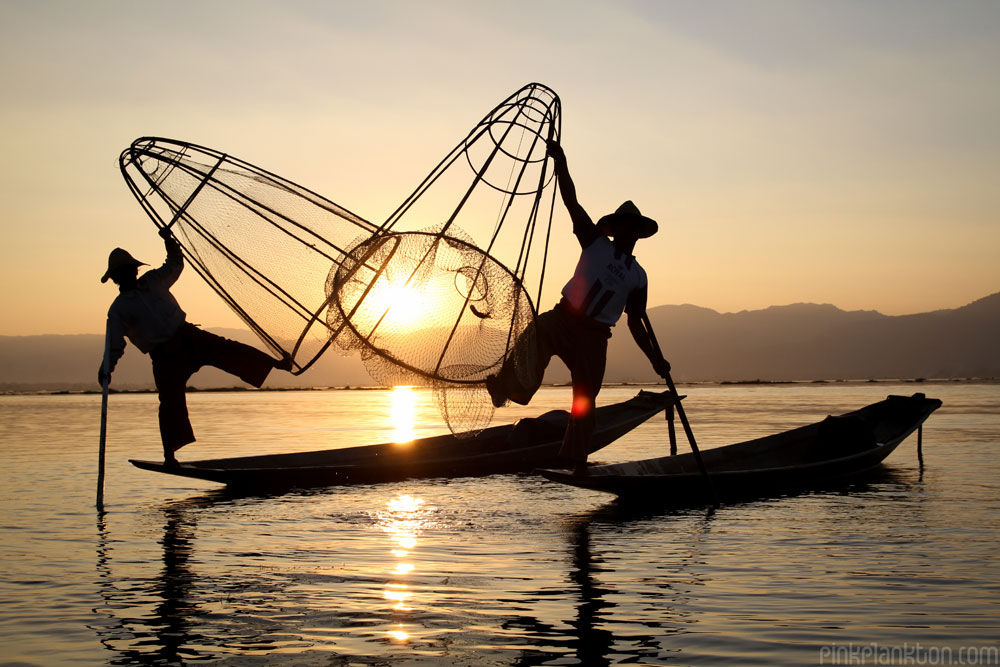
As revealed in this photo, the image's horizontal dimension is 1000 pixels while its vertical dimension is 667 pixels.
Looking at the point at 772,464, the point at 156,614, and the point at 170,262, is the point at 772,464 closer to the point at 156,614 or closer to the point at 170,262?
the point at 170,262

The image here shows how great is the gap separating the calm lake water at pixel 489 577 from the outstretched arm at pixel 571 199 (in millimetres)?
2508

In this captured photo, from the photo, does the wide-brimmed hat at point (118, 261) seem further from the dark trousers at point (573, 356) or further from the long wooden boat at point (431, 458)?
the dark trousers at point (573, 356)

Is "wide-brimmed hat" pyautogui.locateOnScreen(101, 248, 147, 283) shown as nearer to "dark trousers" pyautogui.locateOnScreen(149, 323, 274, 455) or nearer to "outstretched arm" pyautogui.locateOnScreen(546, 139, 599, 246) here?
"dark trousers" pyautogui.locateOnScreen(149, 323, 274, 455)

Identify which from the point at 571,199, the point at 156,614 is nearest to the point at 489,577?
the point at 156,614

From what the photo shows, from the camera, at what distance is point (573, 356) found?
28.3 ft

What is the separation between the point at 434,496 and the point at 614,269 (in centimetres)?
360

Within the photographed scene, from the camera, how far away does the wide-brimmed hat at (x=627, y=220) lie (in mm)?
8656

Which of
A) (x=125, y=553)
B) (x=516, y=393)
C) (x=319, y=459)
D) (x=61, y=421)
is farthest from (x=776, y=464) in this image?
(x=61, y=421)

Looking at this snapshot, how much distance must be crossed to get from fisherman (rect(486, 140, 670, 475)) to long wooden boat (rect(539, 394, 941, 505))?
0.67 meters

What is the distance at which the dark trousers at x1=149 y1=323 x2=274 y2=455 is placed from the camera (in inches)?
392

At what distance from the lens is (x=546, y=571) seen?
6.30m

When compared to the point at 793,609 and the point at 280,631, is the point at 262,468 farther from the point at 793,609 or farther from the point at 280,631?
the point at 793,609

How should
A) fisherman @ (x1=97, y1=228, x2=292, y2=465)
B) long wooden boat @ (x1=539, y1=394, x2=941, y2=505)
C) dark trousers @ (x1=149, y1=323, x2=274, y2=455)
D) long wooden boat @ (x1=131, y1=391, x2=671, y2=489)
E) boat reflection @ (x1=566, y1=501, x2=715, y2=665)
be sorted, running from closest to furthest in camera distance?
boat reflection @ (x1=566, y1=501, x2=715, y2=665) → long wooden boat @ (x1=539, y1=394, x2=941, y2=505) → fisherman @ (x1=97, y1=228, x2=292, y2=465) → dark trousers @ (x1=149, y1=323, x2=274, y2=455) → long wooden boat @ (x1=131, y1=391, x2=671, y2=489)

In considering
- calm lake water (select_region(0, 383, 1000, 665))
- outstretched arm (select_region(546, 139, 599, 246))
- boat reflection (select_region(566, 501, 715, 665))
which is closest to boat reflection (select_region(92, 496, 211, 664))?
calm lake water (select_region(0, 383, 1000, 665))
